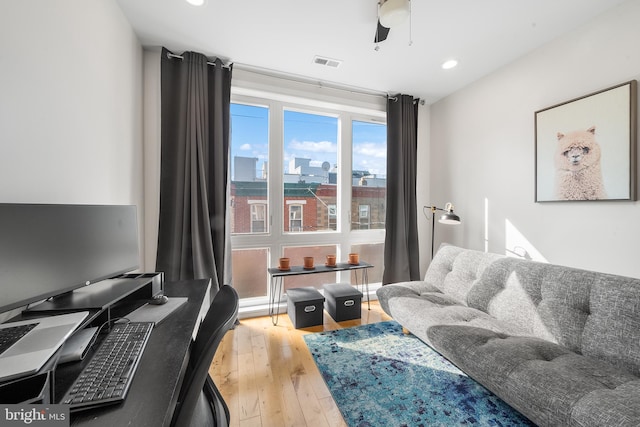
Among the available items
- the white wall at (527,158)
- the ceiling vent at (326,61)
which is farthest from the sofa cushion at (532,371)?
the ceiling vent at (326,61)

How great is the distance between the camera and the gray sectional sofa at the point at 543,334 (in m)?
1.10

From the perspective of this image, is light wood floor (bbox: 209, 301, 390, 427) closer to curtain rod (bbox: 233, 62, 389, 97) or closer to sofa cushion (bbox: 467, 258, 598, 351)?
sofa cushion (bbox: 467, 258, 598, 351)

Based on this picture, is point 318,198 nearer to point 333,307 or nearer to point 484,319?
point 333,307

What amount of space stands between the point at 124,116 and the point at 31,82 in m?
0.91

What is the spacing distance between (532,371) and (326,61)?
2.71 meters

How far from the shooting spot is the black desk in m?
0.62

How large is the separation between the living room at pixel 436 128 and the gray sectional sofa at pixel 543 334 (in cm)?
58

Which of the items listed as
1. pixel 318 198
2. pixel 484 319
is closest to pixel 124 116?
pixel 318 198

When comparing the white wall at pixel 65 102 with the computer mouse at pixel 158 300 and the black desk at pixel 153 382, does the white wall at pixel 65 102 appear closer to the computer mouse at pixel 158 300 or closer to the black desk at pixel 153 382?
the computer mouse at pixel 158 300

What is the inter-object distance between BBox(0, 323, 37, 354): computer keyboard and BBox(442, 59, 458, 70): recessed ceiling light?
3274mm

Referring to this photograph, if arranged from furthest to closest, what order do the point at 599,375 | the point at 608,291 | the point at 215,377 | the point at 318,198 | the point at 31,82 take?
the point at 318,198 → the point at 215,377 → the point at 608,291 → the point at 599,375 → the point at 31,82

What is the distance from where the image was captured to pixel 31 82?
1100 millimetres

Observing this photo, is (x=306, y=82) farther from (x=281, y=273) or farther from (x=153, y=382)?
(x=153, y=382)

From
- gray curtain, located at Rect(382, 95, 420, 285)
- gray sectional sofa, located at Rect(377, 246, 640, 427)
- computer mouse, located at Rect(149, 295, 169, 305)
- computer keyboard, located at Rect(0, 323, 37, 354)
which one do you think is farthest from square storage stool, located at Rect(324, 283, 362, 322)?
computer keyboard, located at Rect(0, 323, 37, 354)
